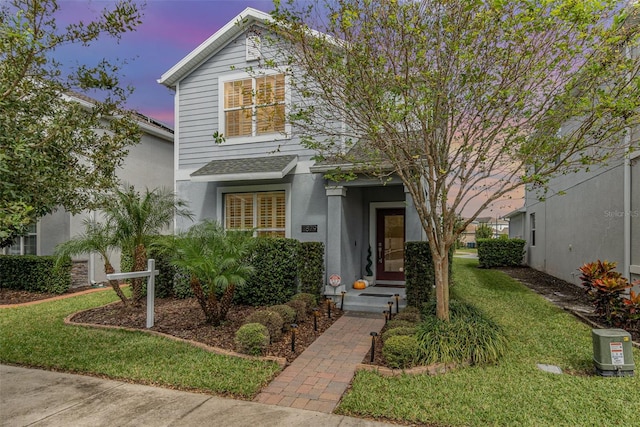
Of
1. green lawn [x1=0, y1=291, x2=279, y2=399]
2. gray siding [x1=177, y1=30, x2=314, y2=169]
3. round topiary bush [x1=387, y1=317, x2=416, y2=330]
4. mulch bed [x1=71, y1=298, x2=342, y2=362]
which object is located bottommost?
green lawn [x1=0, y1=291, x2=279, y2=399]

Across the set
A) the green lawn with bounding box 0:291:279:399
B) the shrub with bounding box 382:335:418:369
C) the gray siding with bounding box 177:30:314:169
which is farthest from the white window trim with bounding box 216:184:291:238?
the shrub with bounding box 382:335:418:369

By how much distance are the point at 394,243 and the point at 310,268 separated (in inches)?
131

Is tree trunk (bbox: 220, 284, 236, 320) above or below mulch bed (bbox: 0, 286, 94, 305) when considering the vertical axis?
above

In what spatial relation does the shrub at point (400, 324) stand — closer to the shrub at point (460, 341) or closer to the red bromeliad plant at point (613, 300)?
the shrub at point (460, 341)

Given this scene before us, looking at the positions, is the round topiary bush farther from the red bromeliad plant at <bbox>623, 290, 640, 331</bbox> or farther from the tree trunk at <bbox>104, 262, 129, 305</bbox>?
the tree trunk at <bbox>104, 262, 129, 305</bbox>

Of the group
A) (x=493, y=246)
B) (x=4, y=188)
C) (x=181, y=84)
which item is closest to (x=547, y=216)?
(x=493, y=246)

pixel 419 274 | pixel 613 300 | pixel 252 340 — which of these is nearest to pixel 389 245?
pixel 419 274

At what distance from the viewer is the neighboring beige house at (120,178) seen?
1249cm

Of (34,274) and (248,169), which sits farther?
(34,274)

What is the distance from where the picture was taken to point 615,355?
5.11 m

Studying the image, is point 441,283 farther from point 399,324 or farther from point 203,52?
point 203,52

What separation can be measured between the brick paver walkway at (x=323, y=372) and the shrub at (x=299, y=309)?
2.05 feet

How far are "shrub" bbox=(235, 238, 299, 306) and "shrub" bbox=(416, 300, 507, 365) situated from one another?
3742mm

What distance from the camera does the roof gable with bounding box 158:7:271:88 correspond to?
34.3 ft
